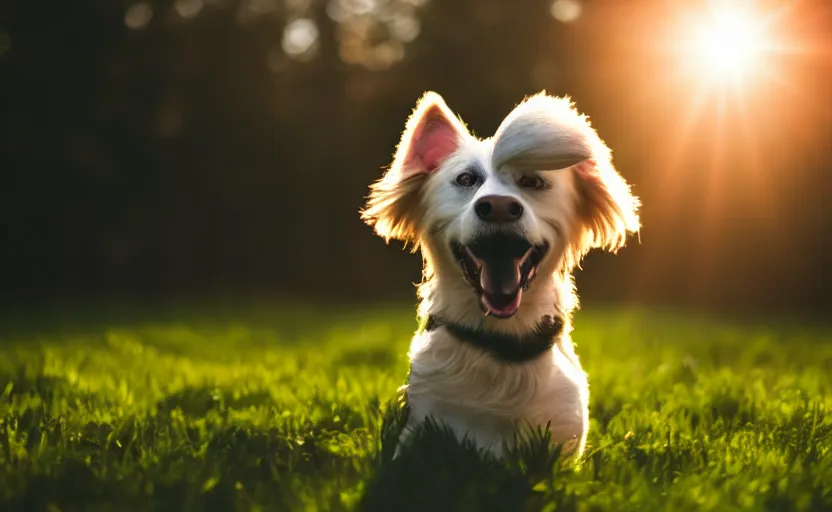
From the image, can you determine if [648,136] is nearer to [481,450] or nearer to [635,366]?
[635,366]

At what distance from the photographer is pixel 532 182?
3473 millimetres

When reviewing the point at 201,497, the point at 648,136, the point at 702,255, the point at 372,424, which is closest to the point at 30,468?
the point at 201,497

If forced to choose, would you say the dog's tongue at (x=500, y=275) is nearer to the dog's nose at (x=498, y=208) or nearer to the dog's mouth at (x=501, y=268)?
the dog's mouth at (x=501, y=268)

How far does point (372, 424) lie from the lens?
4.38 m

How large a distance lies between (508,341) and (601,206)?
0.69 m

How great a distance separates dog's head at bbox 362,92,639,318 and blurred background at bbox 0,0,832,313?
12.2m

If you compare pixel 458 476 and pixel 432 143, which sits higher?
pixel 432 143

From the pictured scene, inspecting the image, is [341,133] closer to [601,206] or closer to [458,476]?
[601,206]

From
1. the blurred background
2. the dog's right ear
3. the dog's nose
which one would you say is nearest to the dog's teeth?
the dog's nose

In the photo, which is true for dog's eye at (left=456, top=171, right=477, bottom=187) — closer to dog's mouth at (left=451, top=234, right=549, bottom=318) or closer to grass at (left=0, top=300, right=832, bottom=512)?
dog's mouth at (left=451, top=234, right=549, bottom=318)

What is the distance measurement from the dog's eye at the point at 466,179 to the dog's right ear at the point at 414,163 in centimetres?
26

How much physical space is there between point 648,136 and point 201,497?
15111mm

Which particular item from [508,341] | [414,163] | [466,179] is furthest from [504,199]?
[414,163]

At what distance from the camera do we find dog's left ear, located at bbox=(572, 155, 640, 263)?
3.67 metres
